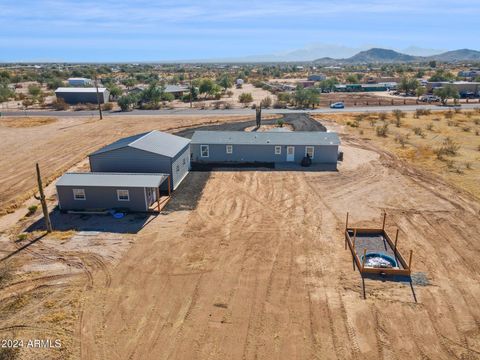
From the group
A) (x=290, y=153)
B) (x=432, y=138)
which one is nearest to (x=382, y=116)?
(x=432, y=138)

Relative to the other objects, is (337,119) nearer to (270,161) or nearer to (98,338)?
(270,161)

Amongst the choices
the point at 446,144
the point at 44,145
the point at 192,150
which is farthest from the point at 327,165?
the point at 44,145

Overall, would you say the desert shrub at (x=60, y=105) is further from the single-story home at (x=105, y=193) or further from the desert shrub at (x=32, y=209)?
the single-story home at (x=105, y=193)

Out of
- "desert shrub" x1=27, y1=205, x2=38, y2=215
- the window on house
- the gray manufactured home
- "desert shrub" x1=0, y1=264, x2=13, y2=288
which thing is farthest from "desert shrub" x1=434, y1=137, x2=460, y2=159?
"desert shrub" x1=0, y1=264, x2=13, y2=288

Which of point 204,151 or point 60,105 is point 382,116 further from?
point 60,105

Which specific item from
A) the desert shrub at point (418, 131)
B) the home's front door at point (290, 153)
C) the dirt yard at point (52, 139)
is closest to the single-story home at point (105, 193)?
the dirt yard at point (52, 139)

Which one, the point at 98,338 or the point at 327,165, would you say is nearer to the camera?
the point at 98,338

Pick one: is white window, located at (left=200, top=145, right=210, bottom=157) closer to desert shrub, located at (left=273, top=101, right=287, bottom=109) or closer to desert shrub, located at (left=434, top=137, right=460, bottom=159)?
desert shrub, located at (left=434, top=137, right=460, bottom=159)
